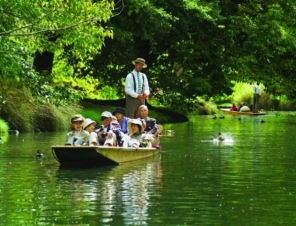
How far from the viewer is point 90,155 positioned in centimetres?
1762

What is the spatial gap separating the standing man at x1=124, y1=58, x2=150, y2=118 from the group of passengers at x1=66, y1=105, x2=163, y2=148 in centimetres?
94

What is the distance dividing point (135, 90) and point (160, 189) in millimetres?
7736

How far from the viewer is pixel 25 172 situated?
17.1 metres

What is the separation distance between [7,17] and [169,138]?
933 cm

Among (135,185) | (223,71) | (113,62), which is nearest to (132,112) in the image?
(135,185)

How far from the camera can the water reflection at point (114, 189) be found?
12.0 metres

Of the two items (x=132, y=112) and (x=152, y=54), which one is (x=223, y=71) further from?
(x=132, y=112)

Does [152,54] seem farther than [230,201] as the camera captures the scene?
Yes

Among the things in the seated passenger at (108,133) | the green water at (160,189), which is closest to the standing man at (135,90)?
the green water at (160,189)

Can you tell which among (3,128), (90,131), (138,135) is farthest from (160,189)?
(3,128)

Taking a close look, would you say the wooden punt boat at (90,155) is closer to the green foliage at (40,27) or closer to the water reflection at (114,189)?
the water reflection at (114,189)

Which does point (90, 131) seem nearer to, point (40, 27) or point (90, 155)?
point (90, 155)

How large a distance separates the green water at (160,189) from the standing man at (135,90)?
4.16ft

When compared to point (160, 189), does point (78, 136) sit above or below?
above
